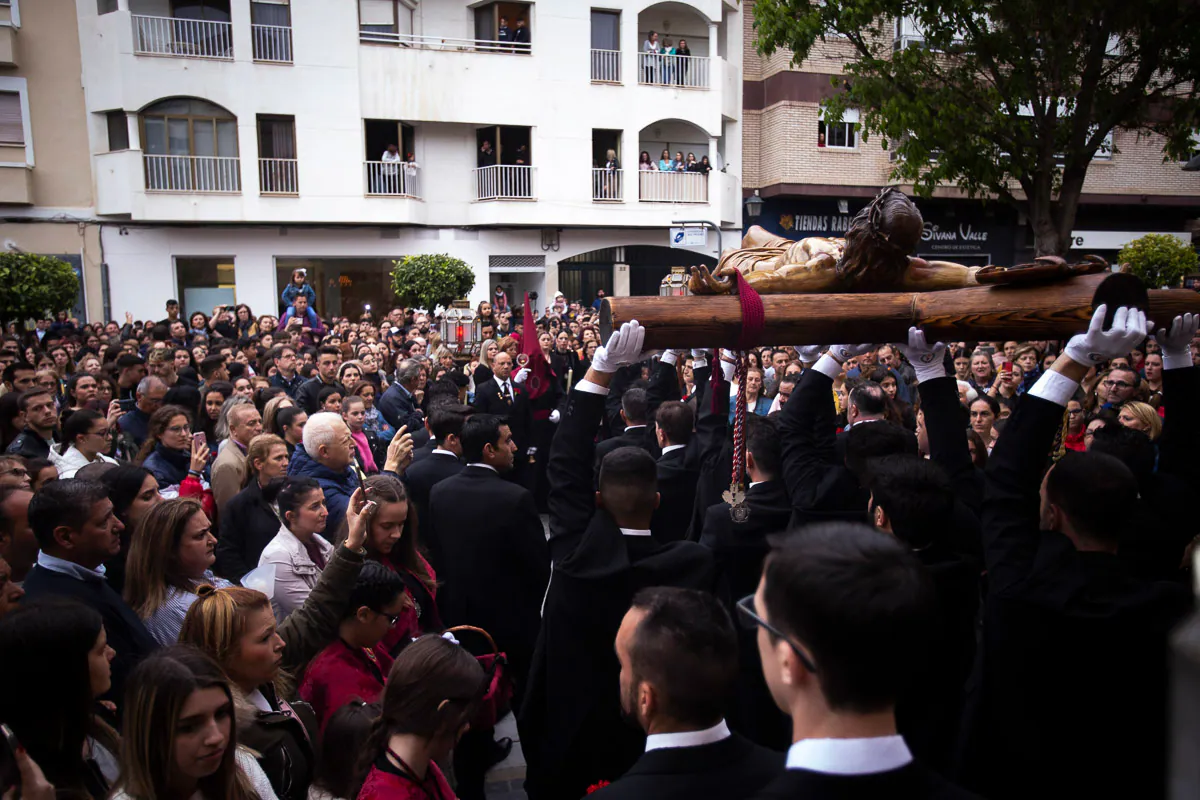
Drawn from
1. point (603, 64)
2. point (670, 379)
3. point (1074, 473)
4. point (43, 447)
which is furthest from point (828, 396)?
point (603, 64)

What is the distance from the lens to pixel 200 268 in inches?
885

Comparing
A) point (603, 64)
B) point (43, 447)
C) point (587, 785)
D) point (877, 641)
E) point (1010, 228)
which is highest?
point (603, 64)

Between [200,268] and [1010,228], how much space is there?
21.6 metres

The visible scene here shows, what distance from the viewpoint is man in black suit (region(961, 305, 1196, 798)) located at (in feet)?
8.32

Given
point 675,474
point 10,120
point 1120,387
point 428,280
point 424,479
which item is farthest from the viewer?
point 10,120

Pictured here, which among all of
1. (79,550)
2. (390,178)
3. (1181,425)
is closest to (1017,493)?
(1181,425)

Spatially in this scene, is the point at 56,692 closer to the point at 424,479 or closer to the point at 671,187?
the point at 424,479

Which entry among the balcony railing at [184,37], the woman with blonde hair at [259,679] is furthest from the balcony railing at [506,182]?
the woman with blonde hair at [259,679]

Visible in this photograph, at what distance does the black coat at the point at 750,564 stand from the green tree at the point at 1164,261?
14.4 meters

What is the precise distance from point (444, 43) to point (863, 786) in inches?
936

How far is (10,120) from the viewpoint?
20094mm

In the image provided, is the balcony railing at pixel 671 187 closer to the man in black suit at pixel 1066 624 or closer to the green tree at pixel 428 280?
the green tree at pixel 428 280

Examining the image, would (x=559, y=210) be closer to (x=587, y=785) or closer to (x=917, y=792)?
(x=587, y=785)

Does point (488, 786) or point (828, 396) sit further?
point (488, 786)
